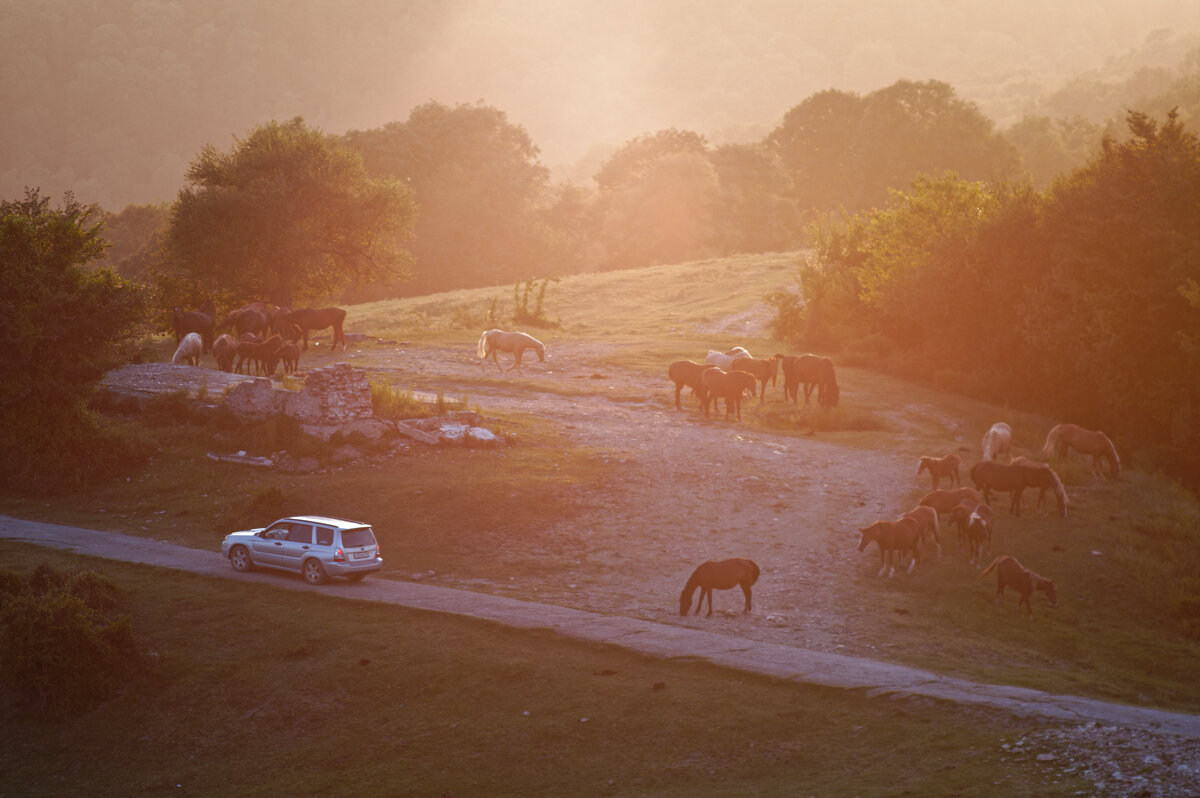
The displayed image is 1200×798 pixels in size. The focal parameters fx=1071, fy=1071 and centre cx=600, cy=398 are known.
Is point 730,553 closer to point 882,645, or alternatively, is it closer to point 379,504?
point 882,645

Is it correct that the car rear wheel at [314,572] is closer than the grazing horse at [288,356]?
Yes

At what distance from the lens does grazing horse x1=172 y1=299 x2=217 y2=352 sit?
43062mm

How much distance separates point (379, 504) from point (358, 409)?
6420 mm

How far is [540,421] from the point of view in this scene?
34719mm

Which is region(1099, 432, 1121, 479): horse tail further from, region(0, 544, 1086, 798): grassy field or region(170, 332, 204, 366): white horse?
region(170, 332, 204, 366): white horse

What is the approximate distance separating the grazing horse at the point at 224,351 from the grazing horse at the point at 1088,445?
2786cm

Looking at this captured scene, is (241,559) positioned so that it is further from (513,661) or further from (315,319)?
(315,319)

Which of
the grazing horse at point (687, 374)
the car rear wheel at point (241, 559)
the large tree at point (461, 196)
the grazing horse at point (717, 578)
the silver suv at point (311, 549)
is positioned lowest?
the car rear wheel at point (241, 559)

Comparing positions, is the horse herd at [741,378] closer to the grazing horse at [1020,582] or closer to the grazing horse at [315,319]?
the grazing horse at [1020,582]

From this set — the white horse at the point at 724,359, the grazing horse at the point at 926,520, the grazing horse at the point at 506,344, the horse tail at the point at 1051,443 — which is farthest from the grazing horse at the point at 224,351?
the horse tail at the point at 1051,443

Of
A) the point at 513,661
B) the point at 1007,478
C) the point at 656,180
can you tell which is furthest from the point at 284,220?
the point at 656,180

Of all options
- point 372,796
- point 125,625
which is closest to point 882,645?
point 372,796

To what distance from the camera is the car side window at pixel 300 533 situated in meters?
20.8

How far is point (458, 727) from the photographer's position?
49.5 feet
